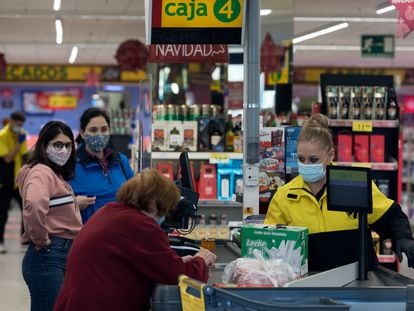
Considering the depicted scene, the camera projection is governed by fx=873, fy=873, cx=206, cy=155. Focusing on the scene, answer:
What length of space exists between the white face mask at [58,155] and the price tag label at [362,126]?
3.99 meters

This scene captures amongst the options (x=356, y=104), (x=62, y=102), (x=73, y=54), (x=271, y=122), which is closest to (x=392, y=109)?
(x=356, y=104)

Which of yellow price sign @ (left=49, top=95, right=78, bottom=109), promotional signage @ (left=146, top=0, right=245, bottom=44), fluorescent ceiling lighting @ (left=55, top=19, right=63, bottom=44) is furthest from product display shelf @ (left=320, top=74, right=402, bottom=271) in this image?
yellow price sign @ (left=49, top=95, right=78, bottom=109)

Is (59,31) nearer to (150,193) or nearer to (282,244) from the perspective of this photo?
(150,193)

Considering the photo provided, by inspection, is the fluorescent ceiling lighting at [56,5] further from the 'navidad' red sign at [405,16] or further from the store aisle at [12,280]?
the 'navidad' red sign at [405,16]

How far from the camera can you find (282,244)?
119 inches

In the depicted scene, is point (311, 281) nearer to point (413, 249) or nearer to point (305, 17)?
point (413, 249)

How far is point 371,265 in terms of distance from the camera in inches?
131

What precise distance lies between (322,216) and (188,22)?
2.40 m

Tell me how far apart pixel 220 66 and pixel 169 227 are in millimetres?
10725

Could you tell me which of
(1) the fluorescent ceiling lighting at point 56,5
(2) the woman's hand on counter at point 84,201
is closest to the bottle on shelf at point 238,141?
(2) the woman's hand on counter at point 84,201

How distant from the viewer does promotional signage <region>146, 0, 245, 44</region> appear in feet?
17.8

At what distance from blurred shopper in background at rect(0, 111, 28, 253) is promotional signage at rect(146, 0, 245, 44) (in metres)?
6.81

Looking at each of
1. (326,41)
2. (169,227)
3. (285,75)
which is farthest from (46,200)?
(326,41)

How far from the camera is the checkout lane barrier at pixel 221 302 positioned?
93.0 inches
